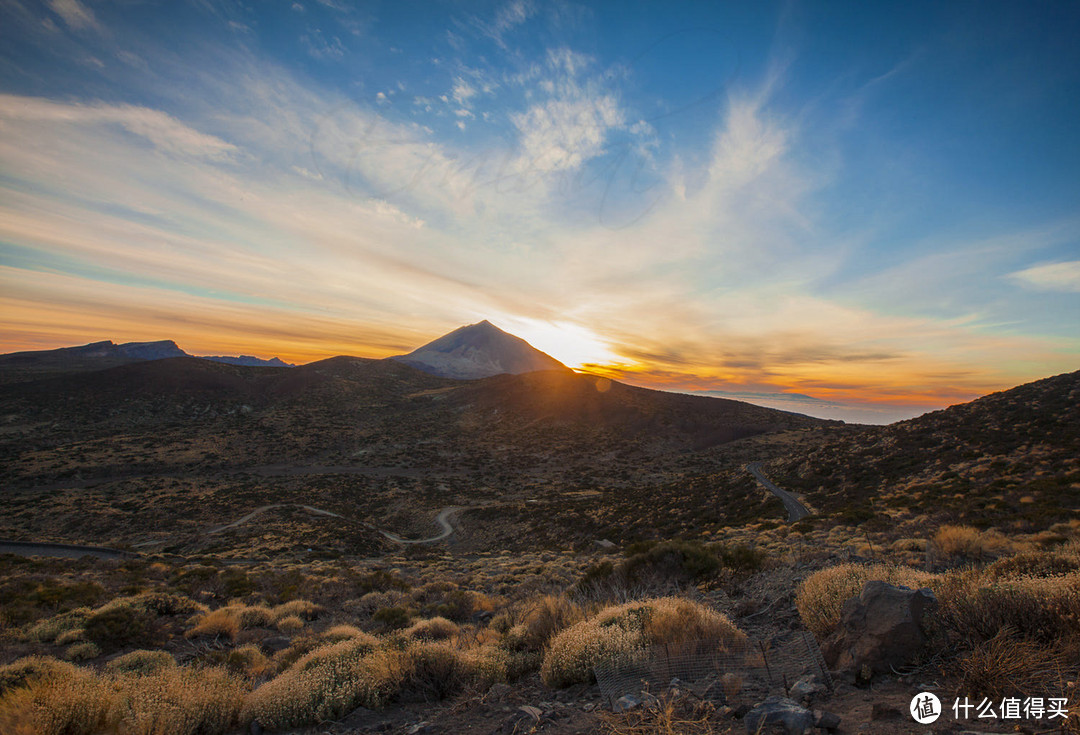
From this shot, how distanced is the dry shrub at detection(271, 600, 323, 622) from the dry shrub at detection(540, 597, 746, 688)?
9581 mm

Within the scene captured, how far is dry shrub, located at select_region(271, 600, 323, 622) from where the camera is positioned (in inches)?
462

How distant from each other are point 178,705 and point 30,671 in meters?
3.58

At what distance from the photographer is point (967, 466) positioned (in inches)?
994

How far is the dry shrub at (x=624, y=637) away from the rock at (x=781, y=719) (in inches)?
60.8

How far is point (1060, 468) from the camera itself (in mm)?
20578

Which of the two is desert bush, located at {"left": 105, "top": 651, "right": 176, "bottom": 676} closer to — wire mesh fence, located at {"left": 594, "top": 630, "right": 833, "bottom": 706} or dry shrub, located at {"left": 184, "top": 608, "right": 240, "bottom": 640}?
dry shrub, located at {"left": 184, "top": 608, "right": 240, "bottom": 640}

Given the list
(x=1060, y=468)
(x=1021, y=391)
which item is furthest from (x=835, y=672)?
(x=1021, y=391)

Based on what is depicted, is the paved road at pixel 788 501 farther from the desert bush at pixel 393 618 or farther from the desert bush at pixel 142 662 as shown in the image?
the desert bush at pixel 142 662

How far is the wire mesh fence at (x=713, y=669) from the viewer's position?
4.35 meters

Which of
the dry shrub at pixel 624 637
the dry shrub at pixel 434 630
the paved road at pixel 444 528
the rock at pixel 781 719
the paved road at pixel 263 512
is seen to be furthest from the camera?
the paved road at pixel 263 512

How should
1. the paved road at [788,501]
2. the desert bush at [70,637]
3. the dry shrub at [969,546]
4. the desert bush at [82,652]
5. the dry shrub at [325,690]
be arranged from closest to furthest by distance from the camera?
Answer: the dry shrub at [325,690], the desert bush at [82,652], the desert bush at [70,637], the dry shrub at [969,546], the paved road at [788,501]

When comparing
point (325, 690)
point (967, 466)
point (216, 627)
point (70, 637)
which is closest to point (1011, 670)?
point (325, 690)

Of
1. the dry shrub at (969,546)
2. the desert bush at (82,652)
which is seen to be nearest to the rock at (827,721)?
the dry shrub at (969,546)

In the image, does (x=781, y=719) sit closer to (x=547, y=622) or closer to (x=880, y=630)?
(x=880, y=630)
